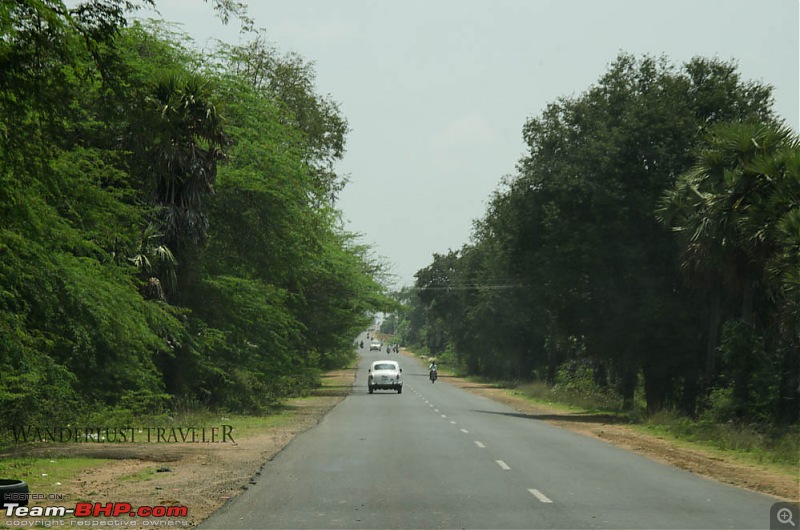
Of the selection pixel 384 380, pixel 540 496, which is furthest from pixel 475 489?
pixel 384 380

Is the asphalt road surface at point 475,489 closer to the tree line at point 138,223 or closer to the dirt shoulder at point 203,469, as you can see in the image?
the dirt shoulder at point 203,469

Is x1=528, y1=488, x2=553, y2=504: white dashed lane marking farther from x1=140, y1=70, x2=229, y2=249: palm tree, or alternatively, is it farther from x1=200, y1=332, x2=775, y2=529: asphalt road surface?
x1=140, y1=70, x2=229, y2=249: palm tree

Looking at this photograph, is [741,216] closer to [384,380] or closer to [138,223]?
[138,223]

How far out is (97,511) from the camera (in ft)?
41.1

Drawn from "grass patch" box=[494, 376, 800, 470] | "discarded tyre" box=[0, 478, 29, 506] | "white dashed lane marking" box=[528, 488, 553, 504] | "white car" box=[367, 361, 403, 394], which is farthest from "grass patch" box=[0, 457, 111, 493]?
"white car" box=[367, 361, 403, 394]

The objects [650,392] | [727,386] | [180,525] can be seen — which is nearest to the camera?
[180,525]

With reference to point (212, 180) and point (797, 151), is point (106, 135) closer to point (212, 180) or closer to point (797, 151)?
point (212, 180)

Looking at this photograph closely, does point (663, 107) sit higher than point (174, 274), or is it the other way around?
point (663, 107)

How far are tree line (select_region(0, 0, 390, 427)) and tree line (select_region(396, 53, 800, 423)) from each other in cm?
927

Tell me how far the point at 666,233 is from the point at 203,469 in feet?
79.9

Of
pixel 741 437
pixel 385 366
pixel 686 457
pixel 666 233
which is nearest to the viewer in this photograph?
pixel 686 457

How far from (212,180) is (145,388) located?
7.17 metres

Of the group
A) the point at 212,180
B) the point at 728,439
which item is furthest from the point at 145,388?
the point at 728,439

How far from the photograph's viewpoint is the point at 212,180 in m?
31.1
